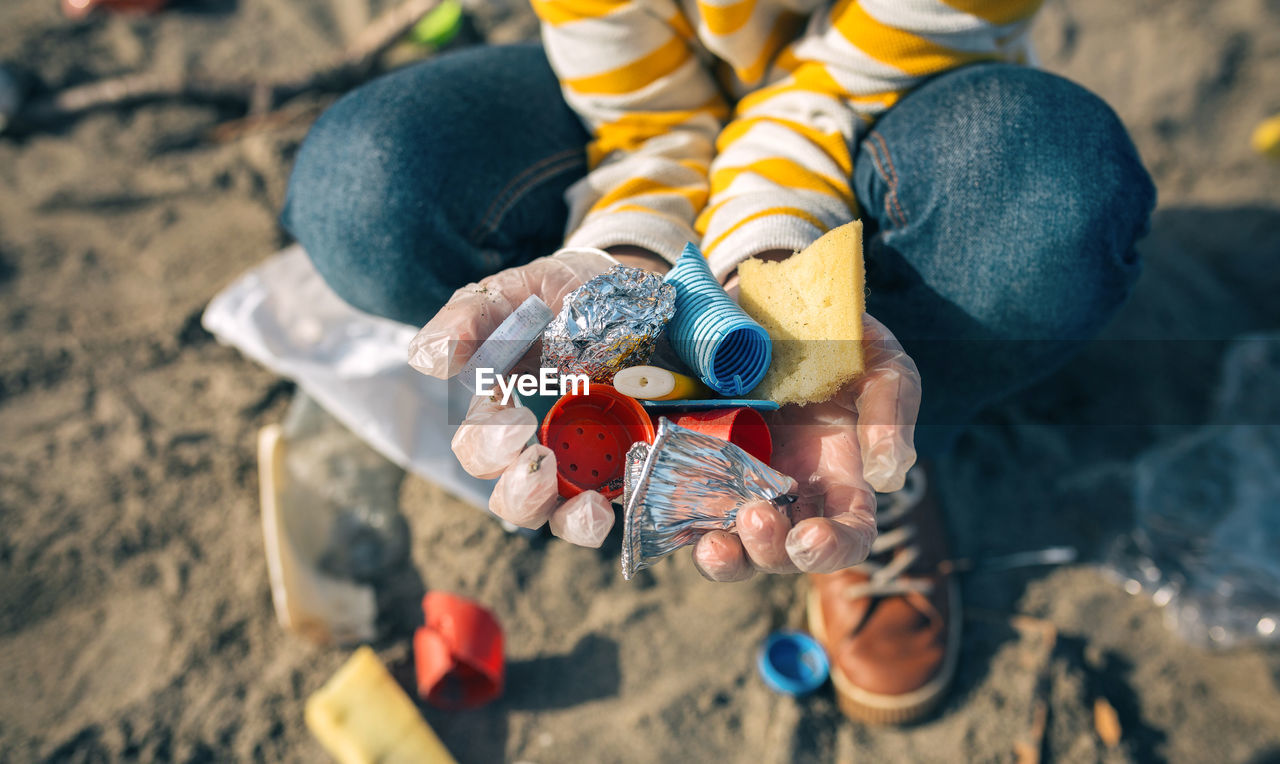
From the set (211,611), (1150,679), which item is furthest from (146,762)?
(1150,679)

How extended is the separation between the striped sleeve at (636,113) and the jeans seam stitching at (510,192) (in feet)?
0.22

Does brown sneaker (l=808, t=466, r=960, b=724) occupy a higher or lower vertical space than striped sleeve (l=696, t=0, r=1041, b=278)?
lower

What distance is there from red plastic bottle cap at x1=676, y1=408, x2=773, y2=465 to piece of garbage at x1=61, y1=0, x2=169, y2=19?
8.85 ft

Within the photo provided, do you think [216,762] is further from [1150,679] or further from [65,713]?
[1150,679]

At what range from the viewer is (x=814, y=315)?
95 centimetres

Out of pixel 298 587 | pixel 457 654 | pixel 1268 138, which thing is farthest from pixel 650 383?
pixel 1268 138

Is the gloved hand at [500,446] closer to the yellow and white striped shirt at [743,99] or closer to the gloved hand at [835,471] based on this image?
the gloved hand at [835,471]

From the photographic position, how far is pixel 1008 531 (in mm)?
1746

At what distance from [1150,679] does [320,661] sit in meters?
1.78

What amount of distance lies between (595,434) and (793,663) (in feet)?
3.03

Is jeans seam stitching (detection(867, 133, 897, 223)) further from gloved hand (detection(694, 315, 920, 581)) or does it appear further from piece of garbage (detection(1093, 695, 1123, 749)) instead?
piece of garbage (detection(1093, 695, 1123, 749))

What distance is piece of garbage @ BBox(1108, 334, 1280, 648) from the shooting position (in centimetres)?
162

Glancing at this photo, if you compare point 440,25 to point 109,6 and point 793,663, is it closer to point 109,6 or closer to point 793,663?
point 109,6

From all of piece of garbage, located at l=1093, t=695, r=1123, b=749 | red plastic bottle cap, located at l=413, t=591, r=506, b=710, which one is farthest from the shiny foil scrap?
piece of garbage, located at l=1093, t=695, r=1123, b=749
